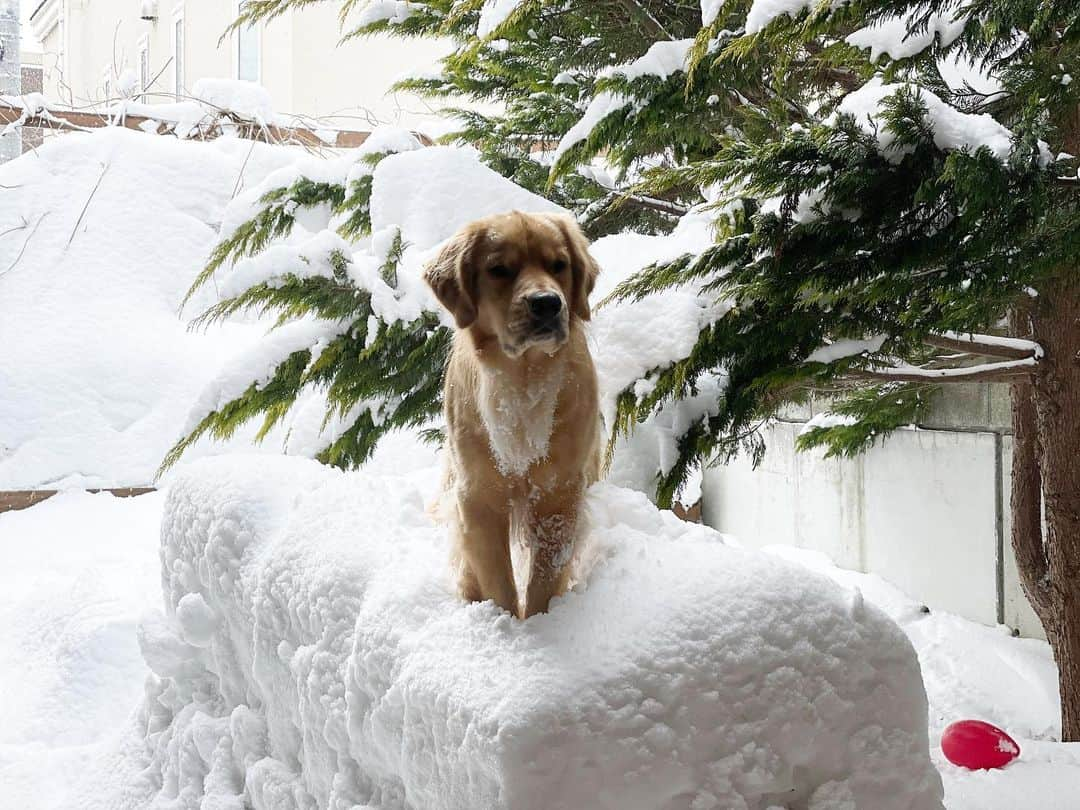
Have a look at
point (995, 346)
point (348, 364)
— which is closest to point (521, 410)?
point (348, 364)

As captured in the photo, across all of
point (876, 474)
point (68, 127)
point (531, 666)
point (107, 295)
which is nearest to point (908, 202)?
point (531, 666)

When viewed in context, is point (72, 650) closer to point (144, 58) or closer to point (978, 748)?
point (978, 748)

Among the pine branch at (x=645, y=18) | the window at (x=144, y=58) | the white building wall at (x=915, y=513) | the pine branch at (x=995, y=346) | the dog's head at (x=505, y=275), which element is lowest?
the white building wall at (x=915, y=513)

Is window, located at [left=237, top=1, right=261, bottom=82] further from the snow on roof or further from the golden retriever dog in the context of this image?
the golden retriever dog

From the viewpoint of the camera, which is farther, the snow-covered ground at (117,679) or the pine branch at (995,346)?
the pine branch at (995,346)

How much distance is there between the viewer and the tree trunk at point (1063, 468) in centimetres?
348

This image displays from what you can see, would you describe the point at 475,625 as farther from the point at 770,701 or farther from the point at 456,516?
the point at 770,701

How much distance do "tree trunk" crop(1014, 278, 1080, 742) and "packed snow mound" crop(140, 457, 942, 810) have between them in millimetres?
1652

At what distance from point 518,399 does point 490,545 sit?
0.32 meters

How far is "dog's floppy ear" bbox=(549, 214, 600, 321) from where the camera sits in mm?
2152

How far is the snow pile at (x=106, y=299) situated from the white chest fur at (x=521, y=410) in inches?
284

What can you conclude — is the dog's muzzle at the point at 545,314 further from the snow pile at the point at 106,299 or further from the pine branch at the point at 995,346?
the snow pile at the point at 106,299

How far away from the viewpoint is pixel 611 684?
185cm

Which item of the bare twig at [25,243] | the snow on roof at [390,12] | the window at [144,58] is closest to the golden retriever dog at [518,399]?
the snow on roof at [390,12]
